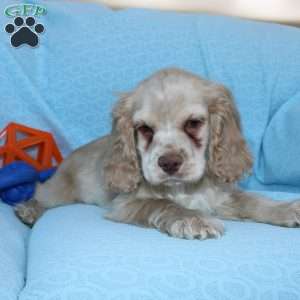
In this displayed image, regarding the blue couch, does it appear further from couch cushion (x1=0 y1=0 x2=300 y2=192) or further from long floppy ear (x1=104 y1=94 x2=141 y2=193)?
long floppy ear (x1=104 y1=94 x2=141 y2=193)

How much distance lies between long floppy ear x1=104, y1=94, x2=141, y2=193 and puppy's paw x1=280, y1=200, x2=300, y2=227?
1.70 ft

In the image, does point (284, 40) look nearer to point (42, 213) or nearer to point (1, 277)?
point (42, 213)

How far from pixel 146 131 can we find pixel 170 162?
0.73 feet

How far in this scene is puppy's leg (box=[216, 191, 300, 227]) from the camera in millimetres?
2068

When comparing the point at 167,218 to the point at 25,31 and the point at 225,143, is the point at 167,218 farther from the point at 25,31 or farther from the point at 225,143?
the point at 25,31

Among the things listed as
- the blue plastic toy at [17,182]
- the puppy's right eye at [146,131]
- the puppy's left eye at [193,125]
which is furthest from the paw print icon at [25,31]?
the puppy's left eye at [193,125]

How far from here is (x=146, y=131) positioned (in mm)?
2121

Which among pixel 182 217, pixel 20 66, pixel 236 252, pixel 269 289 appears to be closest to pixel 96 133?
pixel 20 66

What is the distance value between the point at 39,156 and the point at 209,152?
1014 mm

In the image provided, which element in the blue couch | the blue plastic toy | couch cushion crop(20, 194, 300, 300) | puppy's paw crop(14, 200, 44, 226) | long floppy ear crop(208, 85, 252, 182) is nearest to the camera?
couch cushion crop(20, 194, 300, 300)

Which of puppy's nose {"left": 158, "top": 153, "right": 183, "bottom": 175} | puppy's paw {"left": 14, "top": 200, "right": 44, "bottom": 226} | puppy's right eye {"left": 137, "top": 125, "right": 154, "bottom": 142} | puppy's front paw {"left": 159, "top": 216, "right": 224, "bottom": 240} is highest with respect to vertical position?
puppy's right eye {"left": 137, "top": 125, "right": 154, "bottom": 142}

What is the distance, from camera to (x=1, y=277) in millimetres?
1585

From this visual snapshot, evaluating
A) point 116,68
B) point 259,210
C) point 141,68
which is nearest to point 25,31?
point 116,68

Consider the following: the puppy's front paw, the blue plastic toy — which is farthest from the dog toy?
the puppy's front paw
